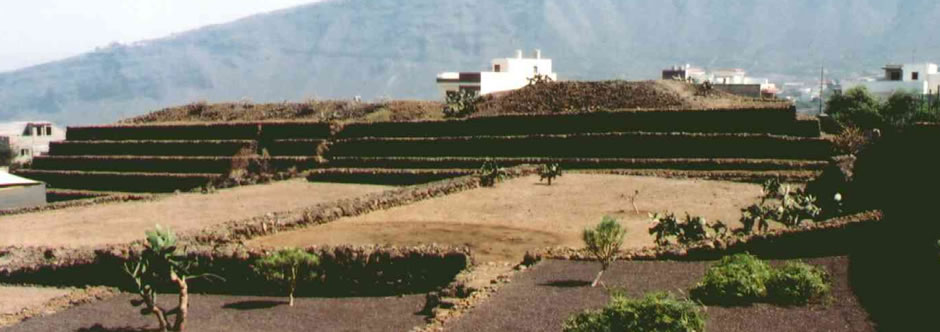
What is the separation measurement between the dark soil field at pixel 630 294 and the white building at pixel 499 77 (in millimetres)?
56789

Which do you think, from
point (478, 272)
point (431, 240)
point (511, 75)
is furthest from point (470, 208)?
point (511, 75)

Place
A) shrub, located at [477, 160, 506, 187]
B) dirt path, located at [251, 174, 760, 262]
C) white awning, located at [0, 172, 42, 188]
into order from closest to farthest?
dirt path, located at [251, 174, 760, 262]
shrub, located at [477, 160, 506, 187]
white awning, located at [0, 172, 42, 188]

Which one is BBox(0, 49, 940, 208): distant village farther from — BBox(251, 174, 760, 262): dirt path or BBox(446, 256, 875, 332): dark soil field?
BBox(446, 256, 875, 332): dark soil field

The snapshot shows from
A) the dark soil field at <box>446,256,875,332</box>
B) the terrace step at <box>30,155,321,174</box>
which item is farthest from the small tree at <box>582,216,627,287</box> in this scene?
the terrace step at <box>30,155,321,174</box>

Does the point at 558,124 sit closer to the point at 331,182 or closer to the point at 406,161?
the point at 406,161

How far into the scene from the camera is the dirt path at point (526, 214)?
71.2 feet

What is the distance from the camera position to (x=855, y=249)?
16.1 meters

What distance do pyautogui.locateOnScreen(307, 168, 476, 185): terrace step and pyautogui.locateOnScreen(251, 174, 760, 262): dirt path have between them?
19.0ft

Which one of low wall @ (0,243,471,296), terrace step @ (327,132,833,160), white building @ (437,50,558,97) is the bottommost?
low wall @ (0,243,471,296)

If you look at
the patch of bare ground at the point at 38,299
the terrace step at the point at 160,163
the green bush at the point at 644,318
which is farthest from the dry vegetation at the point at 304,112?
the green bush at the point at 644,318

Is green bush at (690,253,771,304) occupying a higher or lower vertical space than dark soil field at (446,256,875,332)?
higher

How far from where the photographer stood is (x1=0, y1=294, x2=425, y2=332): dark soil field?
1470 centimetres

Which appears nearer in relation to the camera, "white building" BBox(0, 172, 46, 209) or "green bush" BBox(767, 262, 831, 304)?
"green bush" BBox(767, 262, 831, 304)

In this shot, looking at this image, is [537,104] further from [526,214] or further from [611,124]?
[526,214]
